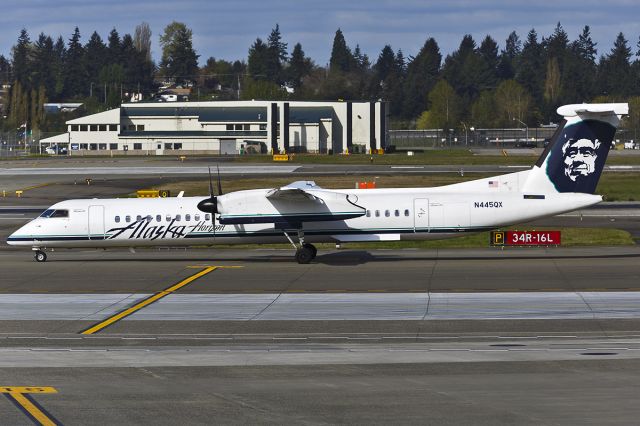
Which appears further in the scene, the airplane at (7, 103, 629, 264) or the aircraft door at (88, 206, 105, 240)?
the aircraft door at (88, 206, 105, 240)

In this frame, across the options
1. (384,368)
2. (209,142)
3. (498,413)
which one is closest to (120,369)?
(384,368)

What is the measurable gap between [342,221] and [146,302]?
31.7ft

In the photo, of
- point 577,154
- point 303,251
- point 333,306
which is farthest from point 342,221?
point 577,154

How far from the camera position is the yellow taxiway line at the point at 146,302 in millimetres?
24125

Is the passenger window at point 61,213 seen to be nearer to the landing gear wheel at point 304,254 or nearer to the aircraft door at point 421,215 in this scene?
the landing gear wheel at point 304,254

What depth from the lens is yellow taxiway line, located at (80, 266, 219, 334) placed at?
24.1m

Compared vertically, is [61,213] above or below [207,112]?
below

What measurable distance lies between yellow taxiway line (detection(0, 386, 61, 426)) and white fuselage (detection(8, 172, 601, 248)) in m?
17.9

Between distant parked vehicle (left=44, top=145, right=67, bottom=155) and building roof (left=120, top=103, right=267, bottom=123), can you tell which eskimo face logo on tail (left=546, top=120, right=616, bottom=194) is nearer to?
building roof (left=120, top=103, right=267, bottom=123)

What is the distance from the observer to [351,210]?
114ft

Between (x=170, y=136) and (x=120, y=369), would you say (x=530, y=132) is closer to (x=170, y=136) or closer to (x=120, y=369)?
(x=170, y=136)

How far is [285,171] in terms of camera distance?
84.1 m

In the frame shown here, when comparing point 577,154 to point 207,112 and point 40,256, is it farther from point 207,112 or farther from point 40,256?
point 207,112

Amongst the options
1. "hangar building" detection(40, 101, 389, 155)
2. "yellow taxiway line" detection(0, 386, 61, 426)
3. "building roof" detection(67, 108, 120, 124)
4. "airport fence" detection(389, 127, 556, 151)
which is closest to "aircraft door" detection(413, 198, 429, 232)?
"yellow taxiway line" detection(0, 386, 61, 426)
